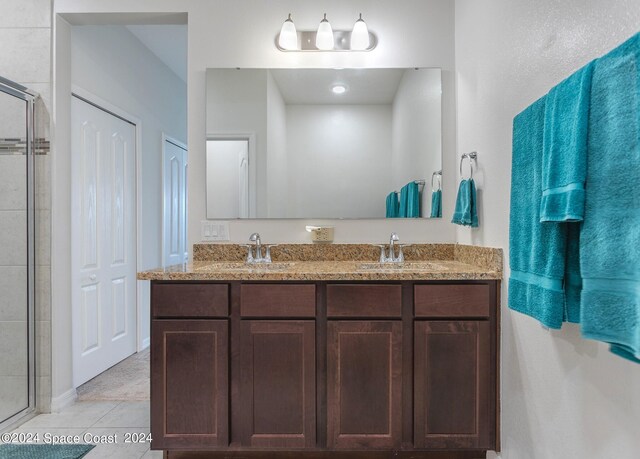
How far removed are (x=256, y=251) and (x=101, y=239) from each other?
4.57 ft

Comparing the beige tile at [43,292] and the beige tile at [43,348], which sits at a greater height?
the beige tile at [43,292]

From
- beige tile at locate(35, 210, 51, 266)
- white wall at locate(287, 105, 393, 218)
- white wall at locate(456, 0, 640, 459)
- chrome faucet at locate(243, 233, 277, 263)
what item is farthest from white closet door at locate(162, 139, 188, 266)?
white wall at locate(456, 0, 640, 459)

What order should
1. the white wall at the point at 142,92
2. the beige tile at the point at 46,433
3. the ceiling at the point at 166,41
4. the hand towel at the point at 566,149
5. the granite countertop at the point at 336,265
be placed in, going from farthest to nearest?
1. the ceiling at the point at 166,41
2. the white wall at the point at 142,92
3. the beige tile at the point at 46,433
4. the granite countertop at the point at 336,265
5. the hand towel at the point at 566,149

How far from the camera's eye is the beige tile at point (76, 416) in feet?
7.29

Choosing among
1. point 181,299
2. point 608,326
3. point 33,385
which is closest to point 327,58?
point 181,299

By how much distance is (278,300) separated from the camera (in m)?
1.78

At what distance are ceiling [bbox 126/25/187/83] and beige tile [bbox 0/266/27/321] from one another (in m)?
2.02

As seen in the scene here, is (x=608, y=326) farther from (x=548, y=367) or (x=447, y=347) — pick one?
(x=447, y=347)

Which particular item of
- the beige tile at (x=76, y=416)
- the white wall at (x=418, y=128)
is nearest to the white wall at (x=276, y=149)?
the white wall at (x=418, y=128)

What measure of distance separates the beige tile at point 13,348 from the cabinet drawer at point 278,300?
1.38 meters

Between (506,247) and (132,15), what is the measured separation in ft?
7.50

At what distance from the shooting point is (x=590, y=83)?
1.06 meters

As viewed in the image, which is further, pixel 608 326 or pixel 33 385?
pixel 33 385

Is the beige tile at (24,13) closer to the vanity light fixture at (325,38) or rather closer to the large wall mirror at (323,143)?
the large wall mirror at (323,143)
